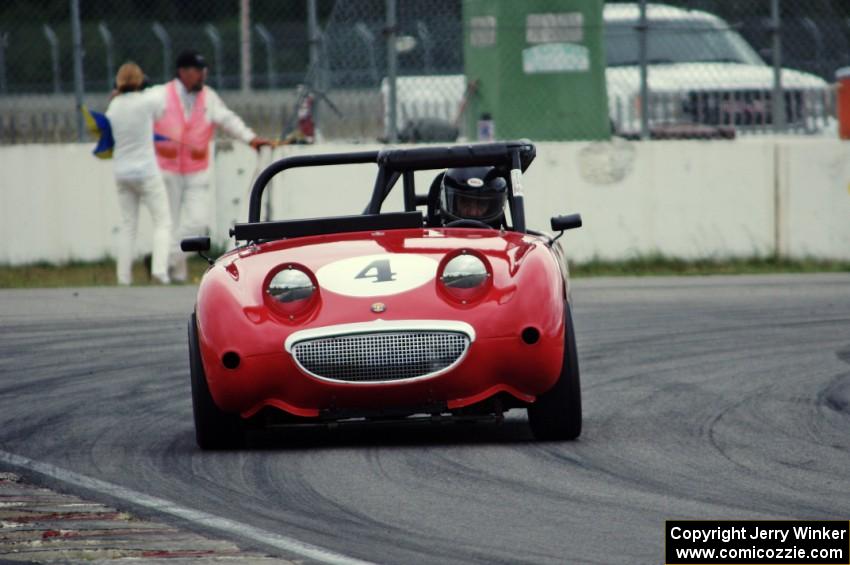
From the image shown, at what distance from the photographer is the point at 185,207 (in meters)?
14.4

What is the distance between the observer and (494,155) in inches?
298

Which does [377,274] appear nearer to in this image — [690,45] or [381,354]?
[381,354]

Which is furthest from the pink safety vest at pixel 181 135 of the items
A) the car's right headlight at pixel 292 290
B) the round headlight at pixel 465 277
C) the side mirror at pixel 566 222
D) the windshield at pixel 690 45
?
the round headlight at pixel 465 277

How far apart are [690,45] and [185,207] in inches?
174

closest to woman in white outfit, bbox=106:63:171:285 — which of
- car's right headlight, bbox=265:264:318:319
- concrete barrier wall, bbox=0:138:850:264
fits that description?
concrete barrier wall, bbox=0:138:850:264

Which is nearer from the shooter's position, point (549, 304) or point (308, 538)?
point (308, 538)

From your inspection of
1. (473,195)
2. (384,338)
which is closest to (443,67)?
(473,195)

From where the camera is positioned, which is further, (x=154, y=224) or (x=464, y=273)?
(x=154, y=224)

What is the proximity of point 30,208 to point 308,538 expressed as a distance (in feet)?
37.2

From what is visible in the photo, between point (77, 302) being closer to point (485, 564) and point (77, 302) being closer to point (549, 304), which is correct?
point (549, 304)

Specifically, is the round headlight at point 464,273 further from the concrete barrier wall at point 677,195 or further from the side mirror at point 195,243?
the concrete barrier wall at point 677,195

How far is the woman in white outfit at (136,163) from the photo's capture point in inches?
552

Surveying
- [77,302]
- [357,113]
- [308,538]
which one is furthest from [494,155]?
[357,113]

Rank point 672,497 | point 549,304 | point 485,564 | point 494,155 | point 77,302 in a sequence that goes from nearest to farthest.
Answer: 1. point 485,564
2. point 672,497
3. point 549,304
4. point 494,155
5. point 77,302
